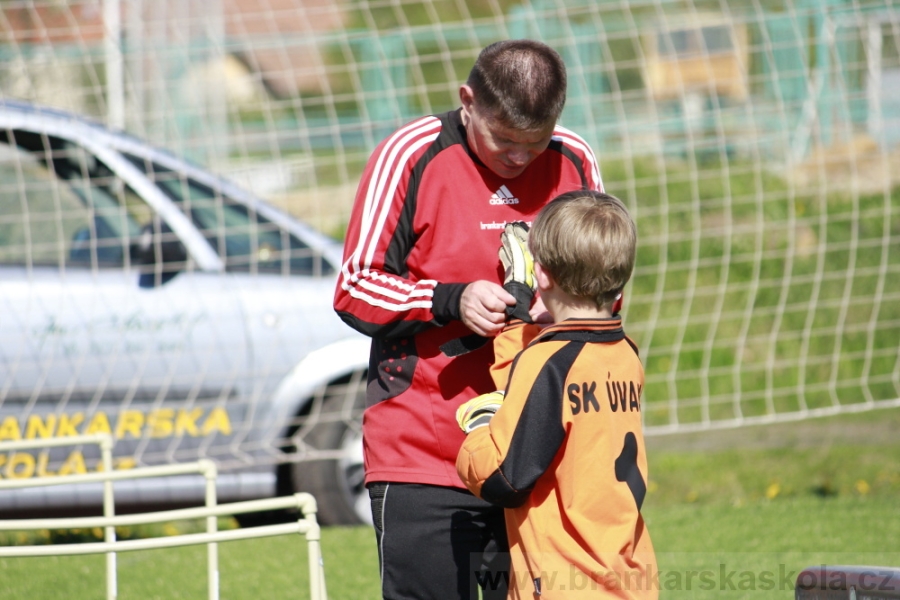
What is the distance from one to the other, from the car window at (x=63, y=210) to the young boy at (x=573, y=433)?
330cm

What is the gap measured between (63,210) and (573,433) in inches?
158

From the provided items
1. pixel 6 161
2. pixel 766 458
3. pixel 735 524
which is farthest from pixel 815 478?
pixel 6 161

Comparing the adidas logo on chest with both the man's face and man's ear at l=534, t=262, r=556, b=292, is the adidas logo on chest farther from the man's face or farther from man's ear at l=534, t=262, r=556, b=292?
man's ear at l=534, t=262, r=556, b=292

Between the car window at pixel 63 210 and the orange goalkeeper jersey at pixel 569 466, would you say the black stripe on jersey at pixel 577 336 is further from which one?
the car window at pixel 63 210

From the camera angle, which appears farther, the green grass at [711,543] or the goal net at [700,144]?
the goal net at [700,144]

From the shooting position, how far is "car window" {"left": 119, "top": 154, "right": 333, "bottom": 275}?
5.10 metres

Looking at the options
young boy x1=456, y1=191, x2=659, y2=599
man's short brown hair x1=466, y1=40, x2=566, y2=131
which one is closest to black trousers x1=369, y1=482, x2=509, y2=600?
young boy x1=456, y1=191, x2=659, y2=599

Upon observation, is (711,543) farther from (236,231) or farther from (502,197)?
(502,197)

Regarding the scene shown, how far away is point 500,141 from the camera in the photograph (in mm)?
2365

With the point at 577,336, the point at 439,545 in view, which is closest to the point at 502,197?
the point at 577,336

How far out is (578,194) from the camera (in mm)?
2209

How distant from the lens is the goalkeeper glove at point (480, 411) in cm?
219

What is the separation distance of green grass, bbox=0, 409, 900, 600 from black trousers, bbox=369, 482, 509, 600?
186 cm

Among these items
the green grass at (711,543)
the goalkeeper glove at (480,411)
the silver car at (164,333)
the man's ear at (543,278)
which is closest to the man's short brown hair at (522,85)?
the man's ear at (543,278)
